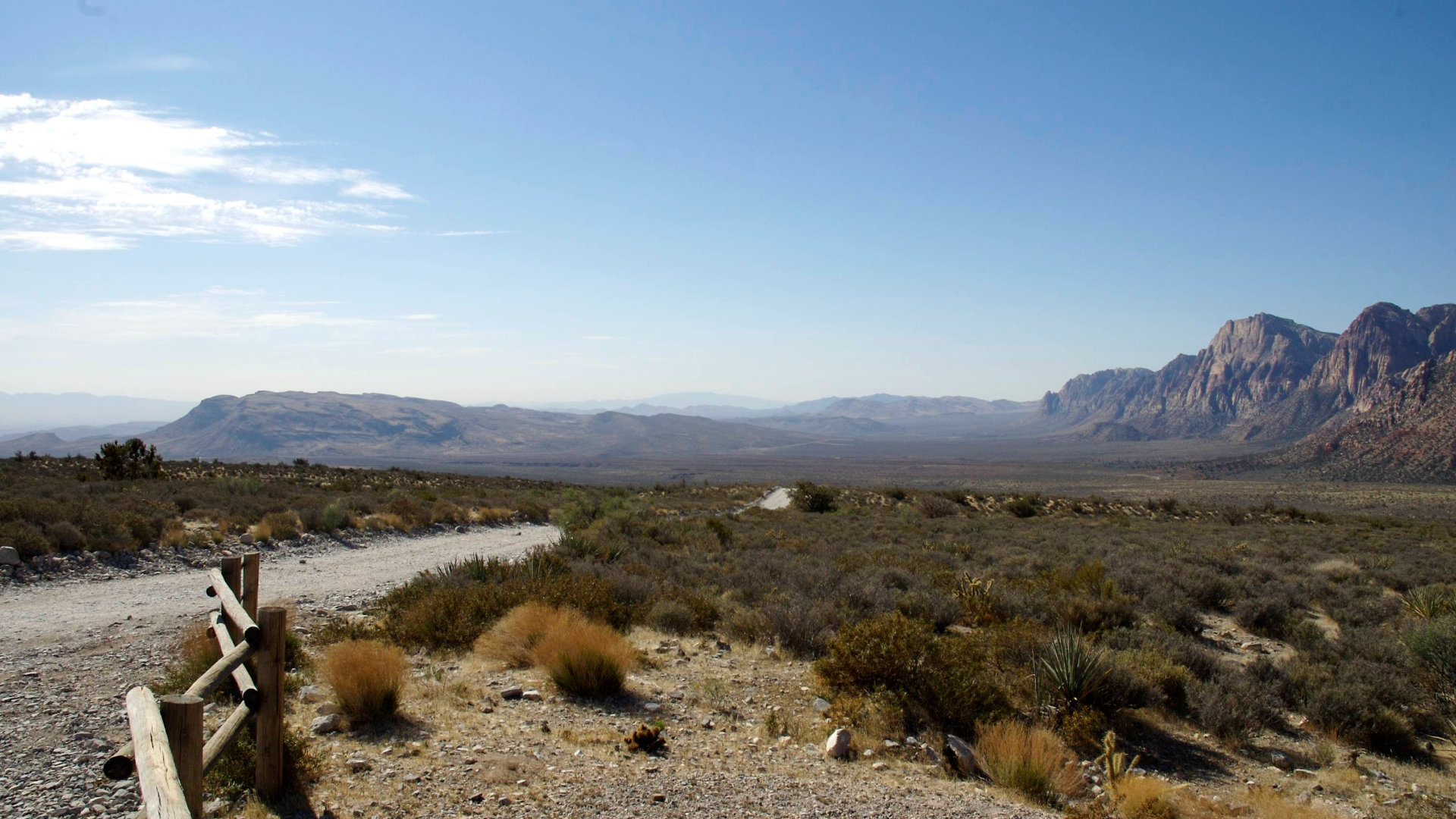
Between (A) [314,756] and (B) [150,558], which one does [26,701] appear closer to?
(A) [314,756]

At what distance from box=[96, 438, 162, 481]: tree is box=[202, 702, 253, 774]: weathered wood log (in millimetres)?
29823

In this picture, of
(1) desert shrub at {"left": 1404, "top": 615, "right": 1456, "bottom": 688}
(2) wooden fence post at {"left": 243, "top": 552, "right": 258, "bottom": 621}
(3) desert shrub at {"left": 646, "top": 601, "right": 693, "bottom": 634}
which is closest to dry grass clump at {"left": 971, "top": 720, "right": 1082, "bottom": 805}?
(3) desert shrub at {"left": 646, "top": 601, "right": 693, "bottom": 634}

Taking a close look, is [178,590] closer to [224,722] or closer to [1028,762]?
[224,722]

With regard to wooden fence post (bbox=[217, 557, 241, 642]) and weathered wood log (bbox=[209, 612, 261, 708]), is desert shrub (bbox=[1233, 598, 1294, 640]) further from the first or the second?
wooden fence post (bbox=[217, 557, 241, 642])

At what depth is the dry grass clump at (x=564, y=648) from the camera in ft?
24.0

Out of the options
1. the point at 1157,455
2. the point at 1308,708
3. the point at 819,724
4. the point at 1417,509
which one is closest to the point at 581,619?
the point at 819,724

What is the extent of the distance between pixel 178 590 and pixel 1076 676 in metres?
13.9

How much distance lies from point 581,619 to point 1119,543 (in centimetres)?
1845

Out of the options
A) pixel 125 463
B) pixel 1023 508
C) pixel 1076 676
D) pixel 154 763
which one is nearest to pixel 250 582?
pixel 154 763

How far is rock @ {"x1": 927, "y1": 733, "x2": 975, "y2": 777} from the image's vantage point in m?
6.13

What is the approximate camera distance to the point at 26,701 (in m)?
6.17

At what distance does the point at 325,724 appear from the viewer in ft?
19.6

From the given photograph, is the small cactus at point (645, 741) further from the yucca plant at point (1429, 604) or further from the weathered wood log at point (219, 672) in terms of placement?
the yucca plant at point (1429, 604)

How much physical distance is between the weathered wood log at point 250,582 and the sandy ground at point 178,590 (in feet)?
17.8
